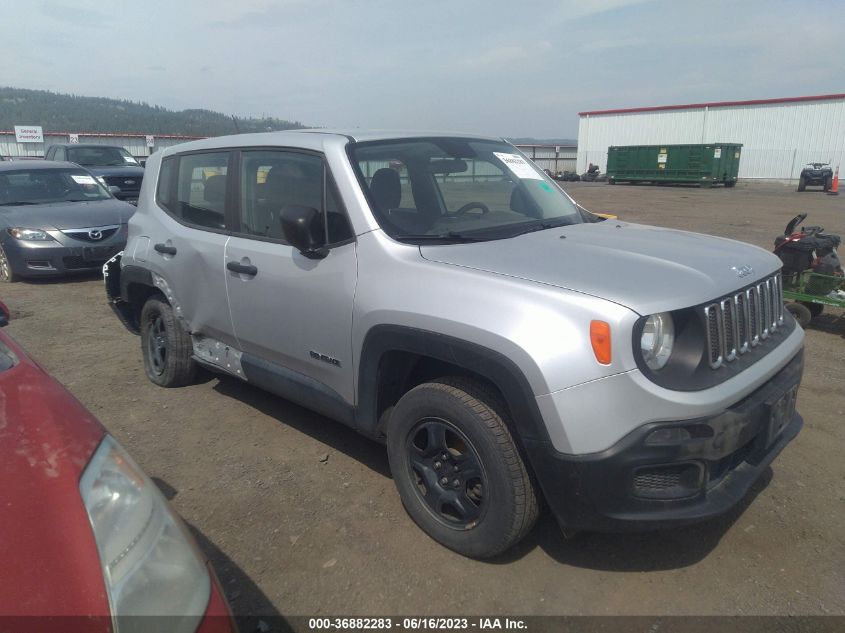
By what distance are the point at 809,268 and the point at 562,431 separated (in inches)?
196

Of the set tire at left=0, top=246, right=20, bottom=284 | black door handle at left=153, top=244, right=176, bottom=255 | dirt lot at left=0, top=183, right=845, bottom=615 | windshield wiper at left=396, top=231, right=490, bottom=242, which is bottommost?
dirt lot at left=0, top=183, right=845, bottom=615

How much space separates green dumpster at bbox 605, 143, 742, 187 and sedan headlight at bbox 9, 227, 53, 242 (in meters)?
33.5

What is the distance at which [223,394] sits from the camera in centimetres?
490

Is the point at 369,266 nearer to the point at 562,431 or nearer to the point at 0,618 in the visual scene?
the point at 562,431

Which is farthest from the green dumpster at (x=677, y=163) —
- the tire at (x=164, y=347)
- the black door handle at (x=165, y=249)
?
the black door handle at (x=165, y=249)

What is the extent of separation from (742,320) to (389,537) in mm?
1901

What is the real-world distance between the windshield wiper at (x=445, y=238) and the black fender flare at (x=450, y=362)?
473 mm

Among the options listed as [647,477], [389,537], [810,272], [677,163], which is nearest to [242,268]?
[389,537]

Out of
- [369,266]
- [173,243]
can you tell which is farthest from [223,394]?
[369,266]

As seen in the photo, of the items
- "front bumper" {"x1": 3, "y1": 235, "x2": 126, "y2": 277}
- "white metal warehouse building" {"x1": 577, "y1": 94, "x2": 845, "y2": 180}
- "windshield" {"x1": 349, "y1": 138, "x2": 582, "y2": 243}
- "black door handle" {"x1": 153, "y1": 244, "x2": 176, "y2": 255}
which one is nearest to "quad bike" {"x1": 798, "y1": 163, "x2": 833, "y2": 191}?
"white metal warehouse building" {"x1": 577, "y1": 94, "x2": 845, "y2": 180}

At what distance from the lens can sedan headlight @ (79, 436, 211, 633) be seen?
1.46 metres

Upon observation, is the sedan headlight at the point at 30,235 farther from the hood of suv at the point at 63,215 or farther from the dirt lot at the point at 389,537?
the dirt lot at the point at 389,537

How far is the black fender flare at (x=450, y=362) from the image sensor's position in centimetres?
246

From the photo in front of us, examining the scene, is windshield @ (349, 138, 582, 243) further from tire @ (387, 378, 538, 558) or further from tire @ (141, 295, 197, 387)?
tire @ (141, 295, 197, 387)
